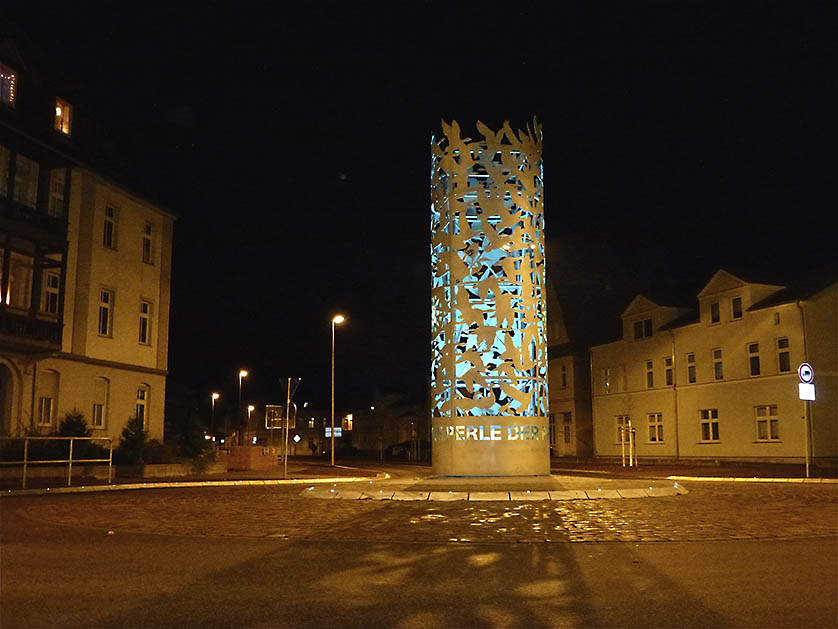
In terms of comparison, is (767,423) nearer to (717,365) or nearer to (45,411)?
(717,365)

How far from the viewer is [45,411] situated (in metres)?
32.2

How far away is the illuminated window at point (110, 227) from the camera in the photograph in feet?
117

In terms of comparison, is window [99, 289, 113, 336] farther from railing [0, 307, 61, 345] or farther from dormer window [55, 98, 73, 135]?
dormer window [55, 98, 73, 135]

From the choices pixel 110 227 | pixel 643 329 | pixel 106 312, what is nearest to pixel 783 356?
pixel 643 329

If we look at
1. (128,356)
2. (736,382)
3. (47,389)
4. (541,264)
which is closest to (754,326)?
(736,382)

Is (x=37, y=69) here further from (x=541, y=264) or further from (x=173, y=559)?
(x=173, y=559)

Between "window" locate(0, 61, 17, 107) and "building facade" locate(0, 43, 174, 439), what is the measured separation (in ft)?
0.17

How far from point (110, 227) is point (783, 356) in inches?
1271

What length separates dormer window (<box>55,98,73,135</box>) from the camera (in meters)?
33.9

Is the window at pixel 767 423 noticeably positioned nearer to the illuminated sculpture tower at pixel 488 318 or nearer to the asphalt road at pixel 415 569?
the illuminated sculpture tower at pixel 488 318

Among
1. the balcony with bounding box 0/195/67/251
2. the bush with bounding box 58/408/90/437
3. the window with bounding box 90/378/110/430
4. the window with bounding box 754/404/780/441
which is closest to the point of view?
the balcony with bounding box 0/195/67/251

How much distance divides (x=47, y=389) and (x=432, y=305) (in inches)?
717

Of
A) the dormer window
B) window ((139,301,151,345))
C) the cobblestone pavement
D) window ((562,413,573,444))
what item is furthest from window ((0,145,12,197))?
window ((562,413,573,444))

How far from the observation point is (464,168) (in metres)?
21.6
